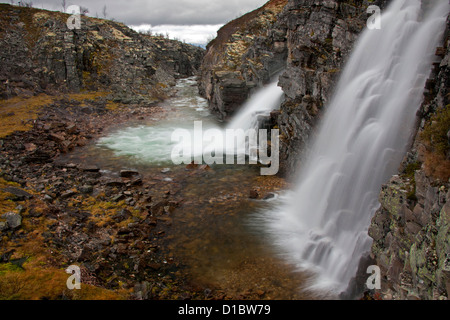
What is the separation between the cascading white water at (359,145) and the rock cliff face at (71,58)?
118 ft

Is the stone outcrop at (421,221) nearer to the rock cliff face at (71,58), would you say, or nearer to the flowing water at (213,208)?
the flowing water at (213,208)

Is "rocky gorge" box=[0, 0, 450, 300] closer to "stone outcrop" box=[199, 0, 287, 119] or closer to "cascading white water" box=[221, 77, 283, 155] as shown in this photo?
"stone outcrop" box=[199, 0, 287, 119]

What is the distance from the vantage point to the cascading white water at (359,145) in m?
12.8

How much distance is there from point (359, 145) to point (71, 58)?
4451 centimetres

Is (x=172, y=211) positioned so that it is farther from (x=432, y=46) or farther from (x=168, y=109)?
(x=168, y=109)

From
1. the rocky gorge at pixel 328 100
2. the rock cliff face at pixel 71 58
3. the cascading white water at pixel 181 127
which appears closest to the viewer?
the rocky gorge at pixel 328 100

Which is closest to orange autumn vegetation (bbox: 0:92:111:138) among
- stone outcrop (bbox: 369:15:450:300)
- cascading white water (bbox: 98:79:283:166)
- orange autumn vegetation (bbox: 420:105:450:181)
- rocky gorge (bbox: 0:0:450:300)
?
rocky gorge (bbox: 0:0:450:300)

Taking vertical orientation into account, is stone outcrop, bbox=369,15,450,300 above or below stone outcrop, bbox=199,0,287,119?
below

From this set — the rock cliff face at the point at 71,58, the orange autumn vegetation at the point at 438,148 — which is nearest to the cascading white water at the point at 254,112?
the orange autumn vegetation at the point at 438,148

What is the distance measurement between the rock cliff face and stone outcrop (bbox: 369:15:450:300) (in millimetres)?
40731

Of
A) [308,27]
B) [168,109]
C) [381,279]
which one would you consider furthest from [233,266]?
[168,109]

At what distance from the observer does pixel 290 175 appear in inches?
852

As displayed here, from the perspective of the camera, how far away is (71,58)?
44.4m

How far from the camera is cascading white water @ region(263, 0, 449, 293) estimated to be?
12797 millimetres
